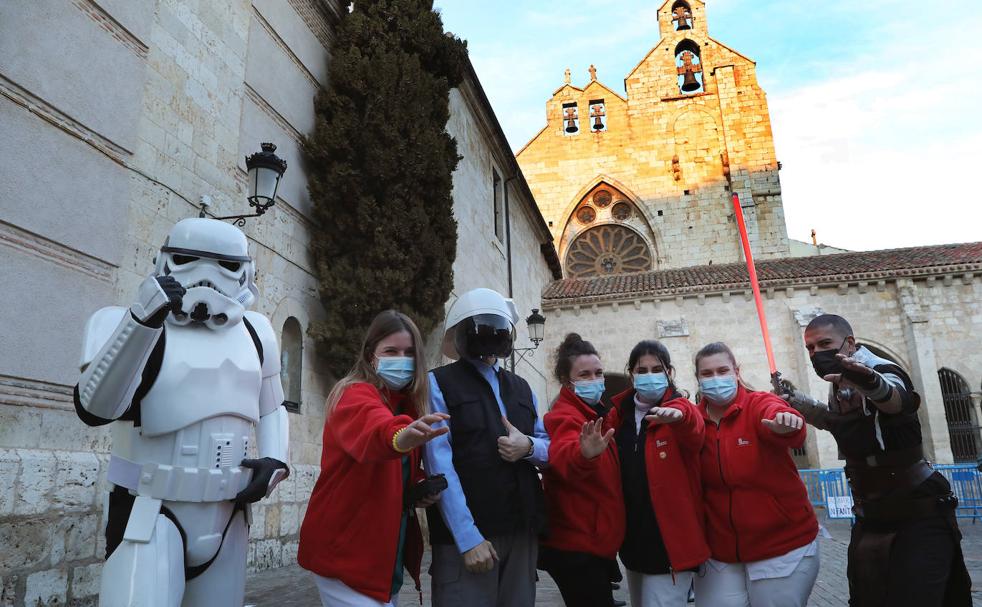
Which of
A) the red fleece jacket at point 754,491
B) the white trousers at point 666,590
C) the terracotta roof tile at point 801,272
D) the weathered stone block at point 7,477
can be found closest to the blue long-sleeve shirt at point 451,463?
the white trousers at point 666,590

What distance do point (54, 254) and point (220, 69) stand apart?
2.93 metres

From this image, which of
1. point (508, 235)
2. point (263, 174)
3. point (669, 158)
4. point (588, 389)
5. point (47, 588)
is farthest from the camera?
point (669, 158)

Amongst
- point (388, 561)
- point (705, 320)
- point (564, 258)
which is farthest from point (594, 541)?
point (564, 258)

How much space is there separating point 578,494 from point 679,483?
1.58ft

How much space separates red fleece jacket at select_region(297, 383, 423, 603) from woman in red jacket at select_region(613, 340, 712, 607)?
1.21 m

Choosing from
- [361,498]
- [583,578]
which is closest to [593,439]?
[583,578]

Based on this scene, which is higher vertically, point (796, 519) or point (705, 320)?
point (705, 320)

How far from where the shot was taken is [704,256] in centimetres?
2530

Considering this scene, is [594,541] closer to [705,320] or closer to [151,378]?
[151,378]

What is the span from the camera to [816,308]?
16250mm

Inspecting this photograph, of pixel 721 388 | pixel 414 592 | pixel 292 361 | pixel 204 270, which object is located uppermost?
pixel 292 361

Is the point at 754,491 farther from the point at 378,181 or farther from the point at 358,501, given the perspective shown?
the point at 378,181

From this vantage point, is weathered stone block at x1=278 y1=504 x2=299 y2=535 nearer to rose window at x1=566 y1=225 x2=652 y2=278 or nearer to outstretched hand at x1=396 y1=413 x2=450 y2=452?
outstretched hand at x1=396 y1=413 x2=450 y2=452

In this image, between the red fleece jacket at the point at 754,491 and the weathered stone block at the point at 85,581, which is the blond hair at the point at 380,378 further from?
the weathered stone block at the point at 85,581
